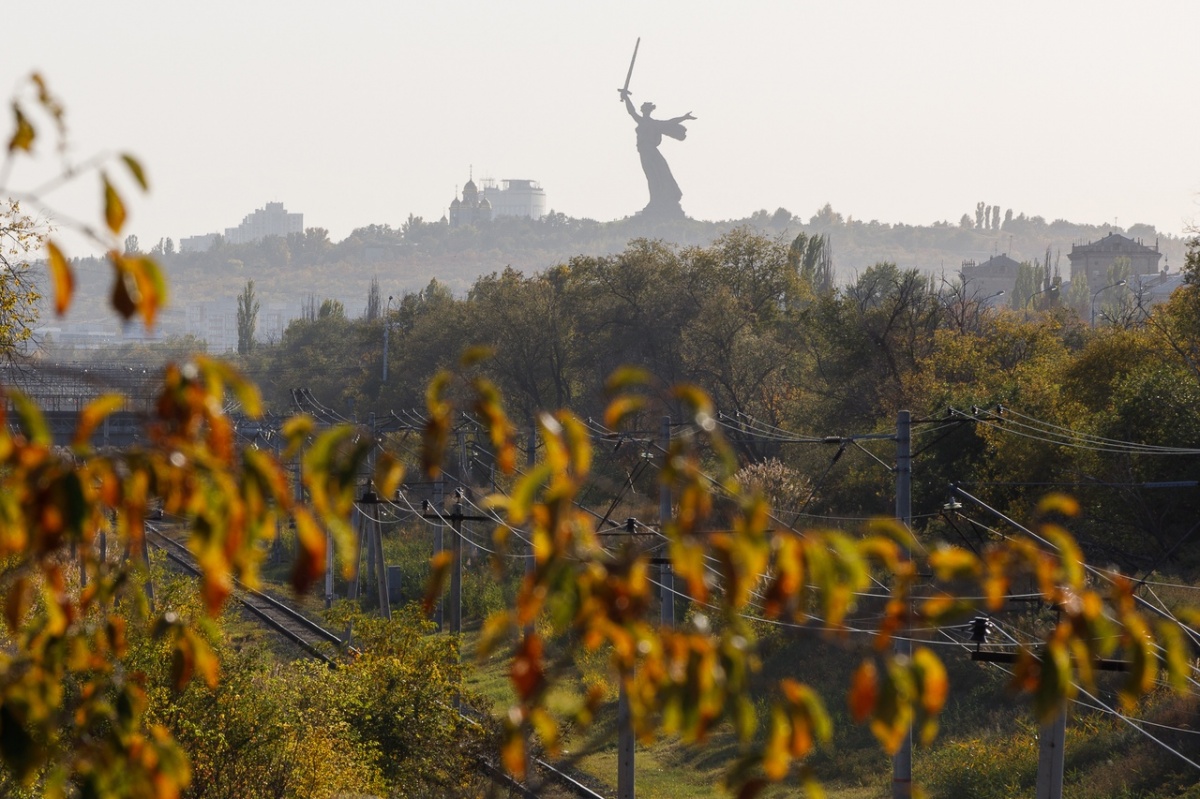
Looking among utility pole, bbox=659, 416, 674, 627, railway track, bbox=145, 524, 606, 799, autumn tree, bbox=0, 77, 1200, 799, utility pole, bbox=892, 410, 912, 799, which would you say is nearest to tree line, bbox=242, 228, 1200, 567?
utility pole, bbox=659, 416, 674, 627

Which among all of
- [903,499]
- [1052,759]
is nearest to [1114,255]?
[903,499]

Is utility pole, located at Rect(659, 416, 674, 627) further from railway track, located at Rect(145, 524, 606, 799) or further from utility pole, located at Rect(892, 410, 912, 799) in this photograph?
utility pole, located at Rect(892, 410, 912, 799)

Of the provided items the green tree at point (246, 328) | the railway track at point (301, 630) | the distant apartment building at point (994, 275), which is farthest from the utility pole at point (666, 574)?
the distant apartment building at point (994, 275)

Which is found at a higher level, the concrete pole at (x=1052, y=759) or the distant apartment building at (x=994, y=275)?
the concrete pole at (x=1052, y=759)

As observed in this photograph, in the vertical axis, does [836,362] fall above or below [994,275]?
above

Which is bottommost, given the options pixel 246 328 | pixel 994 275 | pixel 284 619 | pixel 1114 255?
pixel 246 328

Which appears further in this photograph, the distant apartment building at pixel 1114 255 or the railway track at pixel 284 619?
the distant apartment building at pixel 1114 255

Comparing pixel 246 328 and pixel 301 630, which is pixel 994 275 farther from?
pixel 301 630

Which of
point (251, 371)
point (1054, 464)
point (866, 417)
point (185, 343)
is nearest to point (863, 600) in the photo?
point (1054, 464)

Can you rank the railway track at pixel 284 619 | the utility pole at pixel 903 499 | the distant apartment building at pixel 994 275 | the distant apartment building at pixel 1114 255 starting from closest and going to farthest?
the utility pole at pixel 903 499 < the railway track at pixel 284 619 < the distant apartment building at pixel 1114 255 < the distant apartment building at pixel 994 275

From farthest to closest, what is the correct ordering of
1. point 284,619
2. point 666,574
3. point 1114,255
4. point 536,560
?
point 1114,255 < point 284,619 < point 666,574 < point 536,560

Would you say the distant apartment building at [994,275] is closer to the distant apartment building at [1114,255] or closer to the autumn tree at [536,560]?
the distant apartment building at [1114,255]

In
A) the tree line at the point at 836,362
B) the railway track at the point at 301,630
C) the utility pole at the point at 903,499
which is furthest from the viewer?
the tree line at the point at 836,362

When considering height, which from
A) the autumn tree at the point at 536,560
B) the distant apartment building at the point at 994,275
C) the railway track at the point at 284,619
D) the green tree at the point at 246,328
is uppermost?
the autumn tree at the point at 536,560
